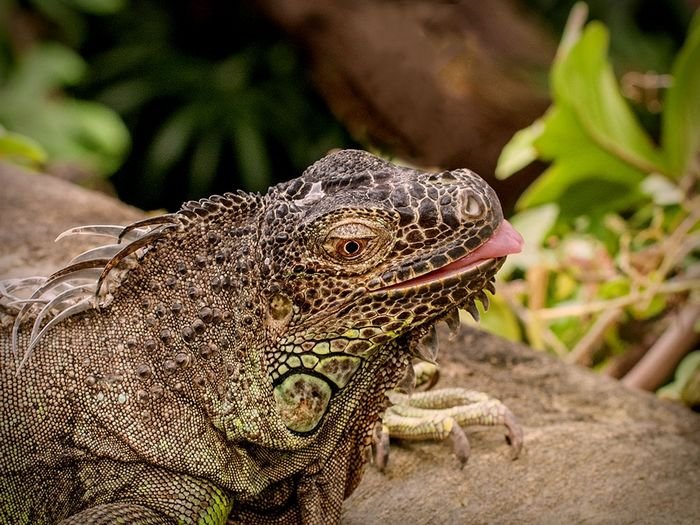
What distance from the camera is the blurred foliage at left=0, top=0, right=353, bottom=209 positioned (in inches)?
318

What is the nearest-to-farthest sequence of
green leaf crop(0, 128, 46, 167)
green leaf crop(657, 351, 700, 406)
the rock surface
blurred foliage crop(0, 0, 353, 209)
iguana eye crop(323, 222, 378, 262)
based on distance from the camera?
iguana eye crop(323, 222, 378, 262) < the rock surface < green leaf crop(657, 351, 700, 406) < green leaf crop(0, 128, 46, 167) < blurred foliage crop(0, 0, 353, 209)

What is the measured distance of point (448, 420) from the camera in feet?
8.23

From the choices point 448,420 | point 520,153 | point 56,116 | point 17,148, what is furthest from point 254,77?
point 448,420

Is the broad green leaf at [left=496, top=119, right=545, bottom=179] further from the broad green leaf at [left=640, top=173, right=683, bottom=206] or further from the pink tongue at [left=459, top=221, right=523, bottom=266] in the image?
the pink tongue at [left=459, top=221, right=523, bottom=266]

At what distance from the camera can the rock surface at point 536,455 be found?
2.31 m

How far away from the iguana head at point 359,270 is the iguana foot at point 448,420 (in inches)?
23.1

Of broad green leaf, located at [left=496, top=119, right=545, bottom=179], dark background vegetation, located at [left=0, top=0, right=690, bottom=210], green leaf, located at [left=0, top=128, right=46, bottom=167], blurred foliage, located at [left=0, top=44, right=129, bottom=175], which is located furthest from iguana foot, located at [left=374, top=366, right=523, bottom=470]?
blurred foliage, located at [left=0, top=44, right=129, bottom=175]

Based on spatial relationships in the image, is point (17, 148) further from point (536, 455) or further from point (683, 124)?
point (683, 124)

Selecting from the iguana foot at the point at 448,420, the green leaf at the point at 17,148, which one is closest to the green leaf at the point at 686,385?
the iguana foot at the point at 448,420

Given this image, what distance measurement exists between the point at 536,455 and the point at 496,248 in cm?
95

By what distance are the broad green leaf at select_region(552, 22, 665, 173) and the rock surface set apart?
1230mm

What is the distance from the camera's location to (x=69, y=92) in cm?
873

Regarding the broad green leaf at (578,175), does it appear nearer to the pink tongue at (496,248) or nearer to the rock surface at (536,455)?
the rock surface at (536,455)

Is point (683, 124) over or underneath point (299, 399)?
underneath
